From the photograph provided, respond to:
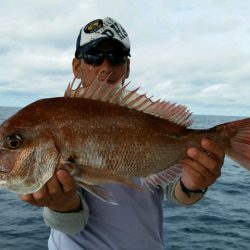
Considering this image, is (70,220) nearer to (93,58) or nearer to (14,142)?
(14,142)

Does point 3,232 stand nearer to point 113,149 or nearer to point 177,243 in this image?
point 177,243

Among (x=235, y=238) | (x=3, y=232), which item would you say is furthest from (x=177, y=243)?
(x=3, y=232)

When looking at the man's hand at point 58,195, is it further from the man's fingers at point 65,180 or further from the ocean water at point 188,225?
the ocean water at point 188,225

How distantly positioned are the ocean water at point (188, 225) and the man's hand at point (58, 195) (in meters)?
5.80

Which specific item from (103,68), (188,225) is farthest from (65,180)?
(188,225)

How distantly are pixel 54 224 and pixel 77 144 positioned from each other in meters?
0.90

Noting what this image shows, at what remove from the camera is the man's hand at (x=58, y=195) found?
2762 mm

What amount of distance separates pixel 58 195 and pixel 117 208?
69 cm

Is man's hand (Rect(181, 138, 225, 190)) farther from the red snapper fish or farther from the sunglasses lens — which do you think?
the sunglasses lens

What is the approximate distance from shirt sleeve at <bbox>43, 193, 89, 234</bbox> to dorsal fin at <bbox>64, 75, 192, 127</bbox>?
92 cm

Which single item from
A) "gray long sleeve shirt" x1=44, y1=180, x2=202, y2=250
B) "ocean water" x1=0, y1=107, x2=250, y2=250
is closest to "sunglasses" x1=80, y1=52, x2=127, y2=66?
"gray long sleeve shirt" x1=44, y1=180, x2=202, y2=250

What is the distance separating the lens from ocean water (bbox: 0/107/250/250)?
8.98m

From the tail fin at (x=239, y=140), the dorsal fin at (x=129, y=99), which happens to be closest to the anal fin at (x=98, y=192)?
the dorsal fin at (x=129, y=99)

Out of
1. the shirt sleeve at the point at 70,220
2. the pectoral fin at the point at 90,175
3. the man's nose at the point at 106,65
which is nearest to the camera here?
the pectoral fin at the point at 90,175
